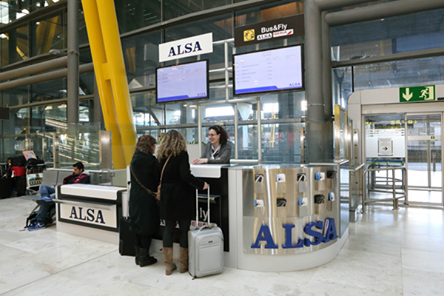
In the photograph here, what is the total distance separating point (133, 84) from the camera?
30.6 ft

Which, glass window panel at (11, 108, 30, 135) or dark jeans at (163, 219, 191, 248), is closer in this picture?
dark jeans at (163, 219, 191, 248)

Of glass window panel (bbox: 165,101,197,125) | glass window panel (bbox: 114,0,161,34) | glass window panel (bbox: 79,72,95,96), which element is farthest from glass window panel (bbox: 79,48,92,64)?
glass window panel (bbox: 165,101,197,125)

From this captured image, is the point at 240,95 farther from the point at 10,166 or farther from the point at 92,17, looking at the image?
the point at 10,166

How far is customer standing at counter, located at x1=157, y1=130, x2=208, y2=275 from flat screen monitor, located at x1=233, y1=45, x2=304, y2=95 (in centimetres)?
198

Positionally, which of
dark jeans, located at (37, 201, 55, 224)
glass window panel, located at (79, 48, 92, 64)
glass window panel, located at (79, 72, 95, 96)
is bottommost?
dark jeans, located at (37, 201, 55, 224)

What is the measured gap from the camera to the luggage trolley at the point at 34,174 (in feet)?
26.2

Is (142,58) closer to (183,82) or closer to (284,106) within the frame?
(183,82)

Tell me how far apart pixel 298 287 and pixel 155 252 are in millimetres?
1867

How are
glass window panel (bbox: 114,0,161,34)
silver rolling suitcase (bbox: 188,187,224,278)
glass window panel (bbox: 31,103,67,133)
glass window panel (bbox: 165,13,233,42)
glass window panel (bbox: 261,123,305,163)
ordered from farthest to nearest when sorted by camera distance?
1. glass window panel (bbox: 31,103,67,133)
2. glass window panel (bbox: 114,0,161,34)
3. glass window panel (bbox: 165,13,233,42)
4. glass window panel (bbox: 261,123,305,163)
5. silver rolling suitcase (bbox: 188,187,224,278)

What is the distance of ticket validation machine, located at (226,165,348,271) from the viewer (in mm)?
3178

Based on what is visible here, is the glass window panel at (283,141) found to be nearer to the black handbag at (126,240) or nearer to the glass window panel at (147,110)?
the glass window panel at (147,110)

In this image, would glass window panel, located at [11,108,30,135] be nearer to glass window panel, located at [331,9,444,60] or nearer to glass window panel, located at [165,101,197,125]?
glass window panel, located at [165,101,197,125]

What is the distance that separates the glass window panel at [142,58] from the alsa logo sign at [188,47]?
3.84 meters

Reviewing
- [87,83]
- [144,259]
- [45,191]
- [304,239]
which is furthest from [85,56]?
[304,239]
